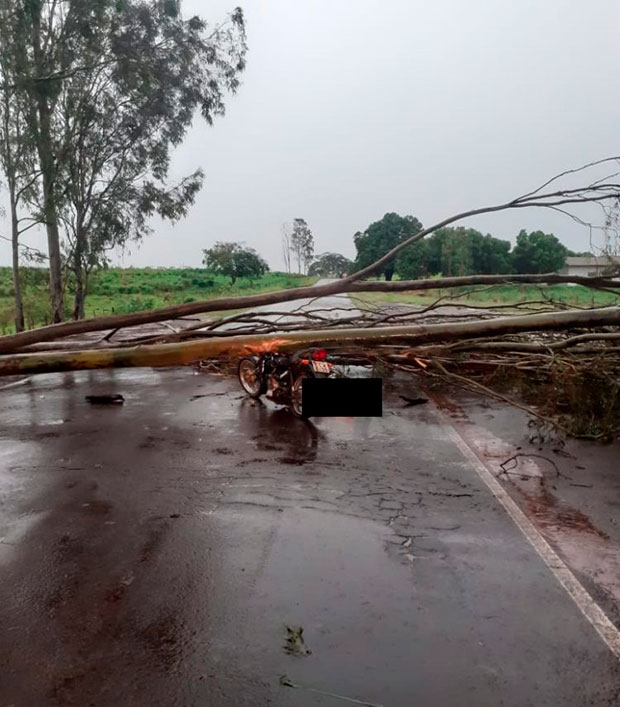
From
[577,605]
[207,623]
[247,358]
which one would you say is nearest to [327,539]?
[207,623]

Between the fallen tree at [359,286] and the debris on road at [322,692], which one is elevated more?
the fallen tree at [359,286]

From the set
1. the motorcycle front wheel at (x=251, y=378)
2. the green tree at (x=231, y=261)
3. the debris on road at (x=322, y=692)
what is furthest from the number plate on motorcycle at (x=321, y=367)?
the green tree at (x=231, y=261)

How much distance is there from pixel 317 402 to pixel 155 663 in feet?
16.8

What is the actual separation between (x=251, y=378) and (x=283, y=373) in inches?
46.0

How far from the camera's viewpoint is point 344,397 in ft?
24.9

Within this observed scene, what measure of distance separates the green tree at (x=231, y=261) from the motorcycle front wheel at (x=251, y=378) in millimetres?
46650

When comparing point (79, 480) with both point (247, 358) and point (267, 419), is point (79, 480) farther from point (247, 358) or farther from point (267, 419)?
point (247, 358)

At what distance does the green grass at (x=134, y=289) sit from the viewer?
84.2ft

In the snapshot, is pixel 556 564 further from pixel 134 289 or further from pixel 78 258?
pixel 134 289

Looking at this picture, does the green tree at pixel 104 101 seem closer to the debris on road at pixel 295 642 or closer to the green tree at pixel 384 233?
the green tree at pixel 384 233

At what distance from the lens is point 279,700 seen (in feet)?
8.91

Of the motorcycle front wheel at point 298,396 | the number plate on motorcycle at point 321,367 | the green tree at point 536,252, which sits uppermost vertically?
the green tree at point 536,252

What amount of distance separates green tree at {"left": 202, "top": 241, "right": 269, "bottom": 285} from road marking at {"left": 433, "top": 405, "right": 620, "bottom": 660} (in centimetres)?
5127

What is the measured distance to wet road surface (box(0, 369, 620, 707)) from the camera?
2857 millimetres
